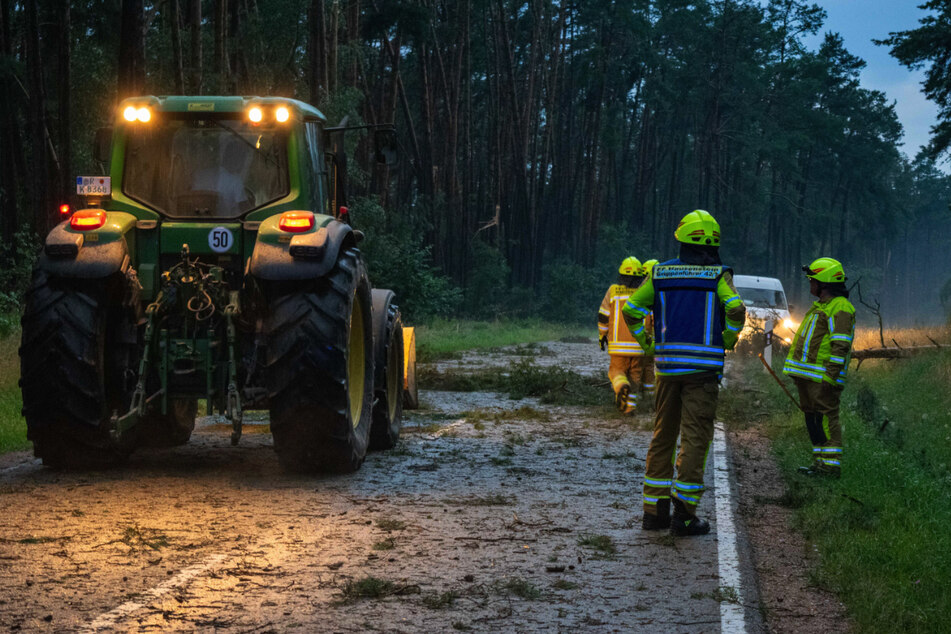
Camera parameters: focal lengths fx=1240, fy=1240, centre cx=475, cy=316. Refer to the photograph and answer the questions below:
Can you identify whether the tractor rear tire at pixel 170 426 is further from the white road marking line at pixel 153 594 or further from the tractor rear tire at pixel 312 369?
the white road marking line at pixel 153 594

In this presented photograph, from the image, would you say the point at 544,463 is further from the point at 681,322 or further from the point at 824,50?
the point at 824,50

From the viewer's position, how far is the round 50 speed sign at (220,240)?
1029 cm

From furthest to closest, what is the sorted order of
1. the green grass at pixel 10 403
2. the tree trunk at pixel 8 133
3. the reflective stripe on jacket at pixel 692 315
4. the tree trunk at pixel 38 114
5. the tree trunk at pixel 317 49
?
1. the tree trunk at pixel 8 133
2. the tree trunk at pixel 38 114
3. the tree trunk at pixel 317 49
4. the green grass at pixel 10 403
5. the reflective stripe on jacket at pixel 692 315

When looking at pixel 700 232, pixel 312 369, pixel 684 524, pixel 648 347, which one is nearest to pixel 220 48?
pixel 312 369

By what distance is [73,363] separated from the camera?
9.49 metres

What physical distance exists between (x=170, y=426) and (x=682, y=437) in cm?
530

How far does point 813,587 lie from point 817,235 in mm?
98797

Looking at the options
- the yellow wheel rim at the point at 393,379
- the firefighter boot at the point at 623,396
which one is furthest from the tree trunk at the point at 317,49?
the yellow wheel rim at the point at 393,379

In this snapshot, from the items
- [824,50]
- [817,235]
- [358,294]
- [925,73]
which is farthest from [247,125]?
[817,235]

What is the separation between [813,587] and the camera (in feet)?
22.9

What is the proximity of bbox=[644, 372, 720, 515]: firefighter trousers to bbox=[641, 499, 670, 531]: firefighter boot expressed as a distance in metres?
0.03

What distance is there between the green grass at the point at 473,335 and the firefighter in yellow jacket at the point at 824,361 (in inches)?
534

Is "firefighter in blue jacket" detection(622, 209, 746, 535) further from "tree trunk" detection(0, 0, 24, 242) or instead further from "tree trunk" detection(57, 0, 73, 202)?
"tree trunk" detection(0, 0, 24, 242)

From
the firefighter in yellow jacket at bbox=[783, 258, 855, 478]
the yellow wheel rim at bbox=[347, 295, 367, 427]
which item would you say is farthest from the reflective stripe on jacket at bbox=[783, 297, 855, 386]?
the yellow wheel rim at bbox=[347, 295, 367, 427]
